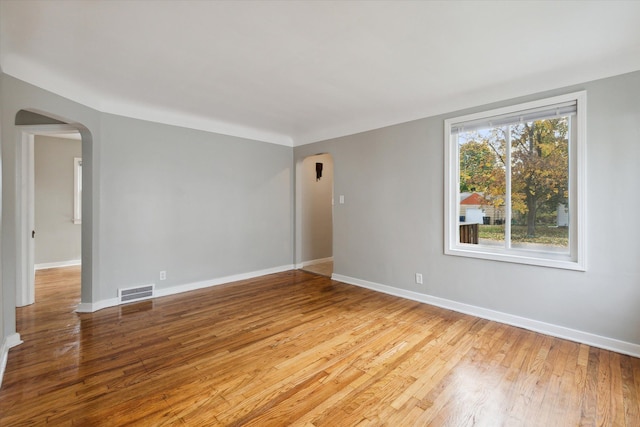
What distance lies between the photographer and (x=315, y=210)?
6098 millimetres

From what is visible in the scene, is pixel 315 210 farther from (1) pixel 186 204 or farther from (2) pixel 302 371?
(2) pixel 302 371

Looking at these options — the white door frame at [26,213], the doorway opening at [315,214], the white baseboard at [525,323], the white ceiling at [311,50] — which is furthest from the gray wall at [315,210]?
the white door frame at [26,213]

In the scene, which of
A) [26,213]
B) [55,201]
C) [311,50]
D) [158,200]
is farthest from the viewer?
[55,201]

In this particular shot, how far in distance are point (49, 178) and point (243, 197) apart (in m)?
4.08

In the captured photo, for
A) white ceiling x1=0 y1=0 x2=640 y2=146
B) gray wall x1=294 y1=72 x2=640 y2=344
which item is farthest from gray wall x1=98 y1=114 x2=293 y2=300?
gray wall x1=294 y1=72 x2=640 y2=344

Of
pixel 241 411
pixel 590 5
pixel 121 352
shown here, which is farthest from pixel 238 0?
pixel 121 352

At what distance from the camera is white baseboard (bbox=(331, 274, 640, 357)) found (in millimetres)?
2471

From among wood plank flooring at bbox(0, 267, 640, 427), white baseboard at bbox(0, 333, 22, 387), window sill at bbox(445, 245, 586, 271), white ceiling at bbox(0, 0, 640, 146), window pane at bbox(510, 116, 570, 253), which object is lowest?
wood plank flooring at bbox(0, 267, 640, 427)

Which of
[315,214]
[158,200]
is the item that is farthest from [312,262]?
[158,200]

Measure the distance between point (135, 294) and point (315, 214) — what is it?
3486 mm

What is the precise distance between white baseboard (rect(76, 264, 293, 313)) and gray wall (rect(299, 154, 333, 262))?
28.4 inches

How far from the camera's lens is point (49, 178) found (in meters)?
5.54

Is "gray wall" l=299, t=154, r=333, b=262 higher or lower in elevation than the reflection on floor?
higher

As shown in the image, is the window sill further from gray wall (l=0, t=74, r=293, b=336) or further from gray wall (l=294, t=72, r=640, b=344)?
gray wall (l=0, t=74, r=293, b=336)
